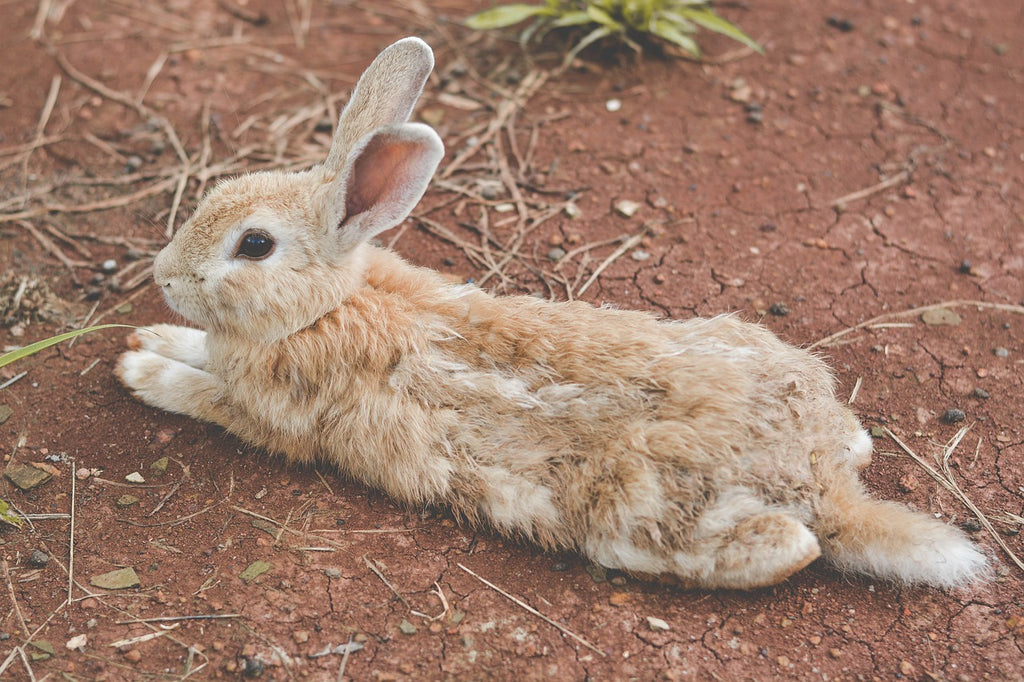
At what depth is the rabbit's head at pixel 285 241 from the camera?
144 inches

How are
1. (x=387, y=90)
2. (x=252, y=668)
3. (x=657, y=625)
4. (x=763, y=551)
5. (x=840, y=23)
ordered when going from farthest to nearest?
(x=840, y=23)
(x=387, y=90)
(x=657, y=625)
(x=763, y=551)
(x=252, y=668)

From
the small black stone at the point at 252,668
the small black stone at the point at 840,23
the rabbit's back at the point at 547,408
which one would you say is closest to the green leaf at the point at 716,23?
the small black stone at the point at 840,23

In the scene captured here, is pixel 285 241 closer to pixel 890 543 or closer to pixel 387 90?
pixel 387 90

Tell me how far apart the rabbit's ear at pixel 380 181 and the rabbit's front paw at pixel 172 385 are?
102cm

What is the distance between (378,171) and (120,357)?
1.75 m

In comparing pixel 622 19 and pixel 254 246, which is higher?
pixel 622 19

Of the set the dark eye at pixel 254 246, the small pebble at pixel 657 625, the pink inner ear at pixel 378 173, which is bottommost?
the small pebble at pixel 657 625

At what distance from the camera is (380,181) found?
3.71 m

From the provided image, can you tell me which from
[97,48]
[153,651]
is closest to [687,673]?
[153,651]

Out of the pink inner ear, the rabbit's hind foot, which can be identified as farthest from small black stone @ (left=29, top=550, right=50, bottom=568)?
the rabbit's hind foot

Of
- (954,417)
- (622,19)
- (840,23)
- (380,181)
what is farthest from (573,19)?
(954,417)

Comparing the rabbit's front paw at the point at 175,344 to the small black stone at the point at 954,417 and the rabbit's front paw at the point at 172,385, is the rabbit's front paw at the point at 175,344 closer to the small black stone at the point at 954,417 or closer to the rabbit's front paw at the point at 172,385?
the rabbit's front paw at the point at 172,385

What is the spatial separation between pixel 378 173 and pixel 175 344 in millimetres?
1547

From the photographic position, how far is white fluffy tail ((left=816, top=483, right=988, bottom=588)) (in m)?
3.37
